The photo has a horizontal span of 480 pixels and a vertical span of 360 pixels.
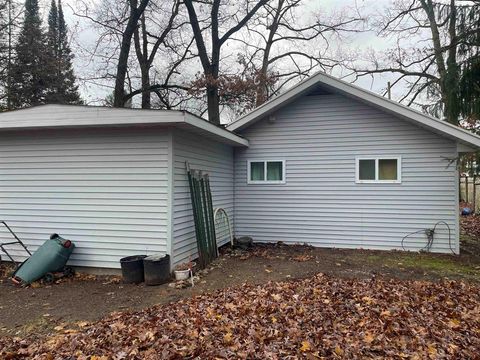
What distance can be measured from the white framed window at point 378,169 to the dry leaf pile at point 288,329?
3832mm

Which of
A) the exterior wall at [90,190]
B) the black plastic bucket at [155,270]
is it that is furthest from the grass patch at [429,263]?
the exterior wall at [90,190]

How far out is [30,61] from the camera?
13.7m

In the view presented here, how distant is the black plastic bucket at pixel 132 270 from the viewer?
5879 mm

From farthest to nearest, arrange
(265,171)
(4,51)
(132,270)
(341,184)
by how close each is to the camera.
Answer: (4,51) → (265,171) → (341,184) → (132,270)

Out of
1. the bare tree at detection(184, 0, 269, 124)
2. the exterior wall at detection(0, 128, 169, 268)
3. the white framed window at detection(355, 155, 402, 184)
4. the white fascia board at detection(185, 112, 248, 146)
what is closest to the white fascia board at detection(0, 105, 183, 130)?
the white fascia board at detection(185, 112, 248, 146)

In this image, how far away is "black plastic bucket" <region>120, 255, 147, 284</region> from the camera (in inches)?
231

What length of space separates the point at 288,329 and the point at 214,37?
15520 mm

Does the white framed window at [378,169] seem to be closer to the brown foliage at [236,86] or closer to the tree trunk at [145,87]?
the brown foliage at [236,86]

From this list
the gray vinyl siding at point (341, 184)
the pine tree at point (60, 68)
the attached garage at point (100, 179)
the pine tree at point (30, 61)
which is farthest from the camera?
the pine tree at point (60, 68)

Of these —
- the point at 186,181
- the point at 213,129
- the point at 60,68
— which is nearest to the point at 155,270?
the point at 186,181

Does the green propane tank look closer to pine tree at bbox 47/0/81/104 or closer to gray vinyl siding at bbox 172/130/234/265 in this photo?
gray vinyl siding at bbox 172/130/234/265

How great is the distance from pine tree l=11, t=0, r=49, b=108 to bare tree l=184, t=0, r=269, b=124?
248 inches

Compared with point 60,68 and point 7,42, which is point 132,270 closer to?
point 60,68

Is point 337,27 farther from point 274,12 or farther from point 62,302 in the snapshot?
point 62,302
